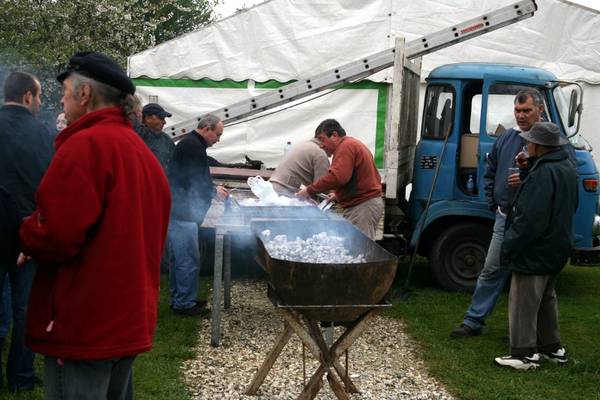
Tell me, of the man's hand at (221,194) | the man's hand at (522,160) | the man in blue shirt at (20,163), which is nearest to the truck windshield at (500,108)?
the man's hand at (522,160)

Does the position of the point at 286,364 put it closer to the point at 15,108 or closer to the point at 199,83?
the point at 15,108

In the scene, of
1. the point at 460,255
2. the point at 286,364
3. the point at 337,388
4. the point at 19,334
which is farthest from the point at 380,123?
the point at 19,334

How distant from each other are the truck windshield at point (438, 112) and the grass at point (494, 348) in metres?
1.82

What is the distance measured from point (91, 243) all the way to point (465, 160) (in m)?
6.38

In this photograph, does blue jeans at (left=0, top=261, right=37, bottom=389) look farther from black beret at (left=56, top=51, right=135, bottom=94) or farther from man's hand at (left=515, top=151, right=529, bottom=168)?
man's hand at (left=515, top=151, right=529, bottom=168)

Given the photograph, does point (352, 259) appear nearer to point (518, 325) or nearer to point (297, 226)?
point (297, 226)

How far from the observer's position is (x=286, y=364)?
5766 mm

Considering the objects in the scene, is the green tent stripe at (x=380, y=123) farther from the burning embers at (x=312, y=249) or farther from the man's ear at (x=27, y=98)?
the man's ear at (x=27, y=98)

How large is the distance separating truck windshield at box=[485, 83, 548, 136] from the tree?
8.35 metres

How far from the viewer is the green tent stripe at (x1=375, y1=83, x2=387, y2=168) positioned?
11242 mm

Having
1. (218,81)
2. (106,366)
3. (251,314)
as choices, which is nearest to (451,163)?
(251,314)

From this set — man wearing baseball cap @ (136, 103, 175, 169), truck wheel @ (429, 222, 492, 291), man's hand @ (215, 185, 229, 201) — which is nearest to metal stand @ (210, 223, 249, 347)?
man's hand @ (215, 185, 229, 201)

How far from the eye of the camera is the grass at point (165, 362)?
4.91 m

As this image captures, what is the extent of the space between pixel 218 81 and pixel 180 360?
6.50 metres
